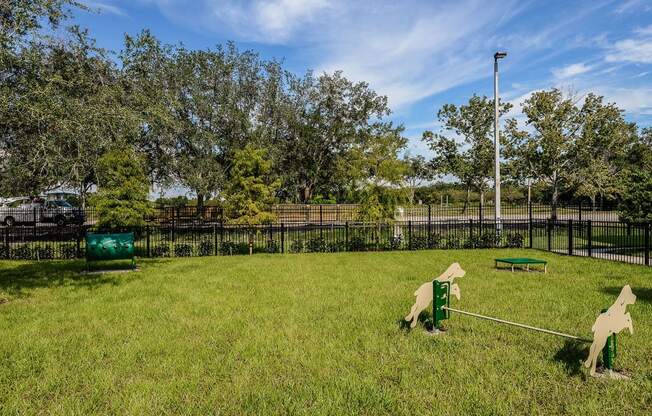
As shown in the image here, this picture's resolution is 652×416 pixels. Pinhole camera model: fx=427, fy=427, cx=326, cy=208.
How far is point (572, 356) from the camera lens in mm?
5172

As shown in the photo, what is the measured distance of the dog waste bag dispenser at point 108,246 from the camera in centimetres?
1173

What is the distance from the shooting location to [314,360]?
16.7ft

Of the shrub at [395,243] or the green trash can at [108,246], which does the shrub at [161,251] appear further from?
the shrub at [395,243]

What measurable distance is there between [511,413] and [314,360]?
86.3 inches

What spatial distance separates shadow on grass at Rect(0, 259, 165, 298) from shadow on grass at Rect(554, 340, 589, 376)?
9173 mm

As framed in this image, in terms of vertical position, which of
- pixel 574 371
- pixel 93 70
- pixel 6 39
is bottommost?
pixel 574 371

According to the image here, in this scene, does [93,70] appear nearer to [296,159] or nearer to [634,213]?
[634,213]

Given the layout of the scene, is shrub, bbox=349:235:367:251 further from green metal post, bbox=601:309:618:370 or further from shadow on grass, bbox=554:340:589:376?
green metal post, bbox=601:309:618:370

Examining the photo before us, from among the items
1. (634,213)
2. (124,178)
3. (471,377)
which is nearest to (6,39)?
(471,377)

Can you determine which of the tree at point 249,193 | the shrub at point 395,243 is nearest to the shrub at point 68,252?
the tree at point 249,193

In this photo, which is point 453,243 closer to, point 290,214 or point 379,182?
point 379,182

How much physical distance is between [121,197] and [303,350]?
51.2 ft

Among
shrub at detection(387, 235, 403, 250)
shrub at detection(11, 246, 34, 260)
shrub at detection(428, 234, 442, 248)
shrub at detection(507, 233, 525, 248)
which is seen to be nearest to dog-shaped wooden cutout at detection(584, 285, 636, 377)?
shrub at detection(387, 235, 403, 250)

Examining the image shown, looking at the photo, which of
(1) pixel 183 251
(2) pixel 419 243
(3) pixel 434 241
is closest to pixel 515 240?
(3) pixel 434 241
